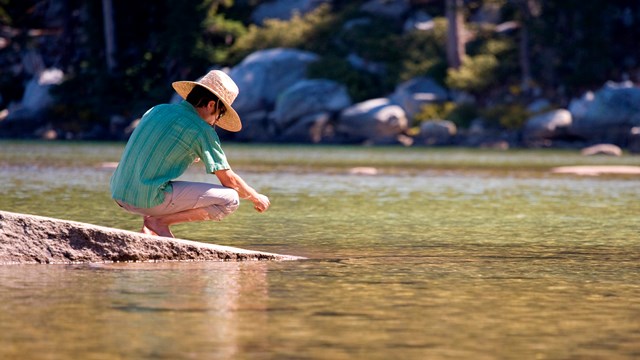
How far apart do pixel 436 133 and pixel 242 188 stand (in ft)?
122

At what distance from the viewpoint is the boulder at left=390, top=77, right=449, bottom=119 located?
4838 cm

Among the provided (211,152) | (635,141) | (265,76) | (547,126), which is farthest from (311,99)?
(211,152)

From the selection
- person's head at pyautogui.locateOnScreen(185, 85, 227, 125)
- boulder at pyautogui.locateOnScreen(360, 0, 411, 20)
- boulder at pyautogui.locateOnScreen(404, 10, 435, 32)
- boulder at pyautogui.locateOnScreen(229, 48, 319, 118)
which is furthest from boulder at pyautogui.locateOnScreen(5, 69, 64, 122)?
person's head at pyautogui.locateOnScreen(185, 85, 227, 125)

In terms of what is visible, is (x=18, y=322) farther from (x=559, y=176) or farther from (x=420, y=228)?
(x=559, y=176)

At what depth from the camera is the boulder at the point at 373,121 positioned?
47.1 metres

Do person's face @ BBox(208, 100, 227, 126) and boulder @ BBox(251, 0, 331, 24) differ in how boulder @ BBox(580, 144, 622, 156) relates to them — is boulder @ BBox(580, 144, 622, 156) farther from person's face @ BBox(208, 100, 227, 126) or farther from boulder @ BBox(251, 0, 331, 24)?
person's face @ BBox(208, 100, 227, 126)

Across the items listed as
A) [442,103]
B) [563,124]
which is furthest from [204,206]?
[442,103]

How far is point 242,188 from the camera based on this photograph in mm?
9430

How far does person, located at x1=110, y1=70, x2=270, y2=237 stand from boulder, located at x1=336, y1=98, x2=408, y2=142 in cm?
3761

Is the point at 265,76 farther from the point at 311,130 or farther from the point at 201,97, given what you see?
the point at 201,97

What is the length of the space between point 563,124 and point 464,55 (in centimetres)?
716

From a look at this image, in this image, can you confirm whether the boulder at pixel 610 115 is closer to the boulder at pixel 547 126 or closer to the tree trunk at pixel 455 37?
the boulder at pixel 547 126

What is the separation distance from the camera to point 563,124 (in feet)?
144

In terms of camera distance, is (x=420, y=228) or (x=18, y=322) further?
(x=420, y=228)
